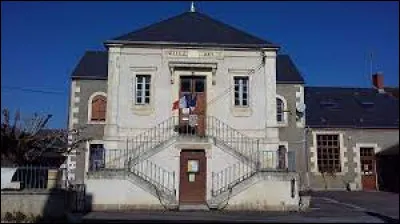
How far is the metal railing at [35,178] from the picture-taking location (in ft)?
50.7

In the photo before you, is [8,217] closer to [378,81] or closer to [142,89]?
[142,89]

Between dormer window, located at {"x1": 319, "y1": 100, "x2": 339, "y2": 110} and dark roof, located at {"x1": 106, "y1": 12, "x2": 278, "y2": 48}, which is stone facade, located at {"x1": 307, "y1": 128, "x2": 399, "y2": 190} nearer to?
dormer window, located at {"x1": 319, "y1": 100, "x2": 339, "y2": 110}

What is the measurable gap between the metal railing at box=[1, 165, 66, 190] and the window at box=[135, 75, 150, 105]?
6.42m

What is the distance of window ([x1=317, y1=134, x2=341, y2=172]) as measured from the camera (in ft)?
95.6

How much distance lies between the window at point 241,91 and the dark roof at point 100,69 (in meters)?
6.88

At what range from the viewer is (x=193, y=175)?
20250mm

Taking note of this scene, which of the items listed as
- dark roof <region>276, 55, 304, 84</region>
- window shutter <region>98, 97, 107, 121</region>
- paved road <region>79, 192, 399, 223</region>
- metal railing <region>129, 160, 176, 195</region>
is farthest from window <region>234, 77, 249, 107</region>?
window shutter <region>98, 97, 107, 121</region>

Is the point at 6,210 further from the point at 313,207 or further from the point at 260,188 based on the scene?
the point at 313,207

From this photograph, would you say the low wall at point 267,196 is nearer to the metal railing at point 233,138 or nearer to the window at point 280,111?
the metal railing at point 233,138

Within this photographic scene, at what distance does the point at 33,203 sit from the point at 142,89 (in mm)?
8052

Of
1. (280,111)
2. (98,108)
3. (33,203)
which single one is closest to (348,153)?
(280,111)

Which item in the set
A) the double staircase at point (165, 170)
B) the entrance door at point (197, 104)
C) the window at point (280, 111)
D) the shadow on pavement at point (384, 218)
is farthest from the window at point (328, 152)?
the shadow on pavement at point (384, 218)

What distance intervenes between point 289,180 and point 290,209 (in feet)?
3.58

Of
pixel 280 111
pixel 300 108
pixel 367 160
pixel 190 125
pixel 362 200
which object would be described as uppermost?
pixel 300 108
